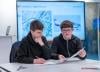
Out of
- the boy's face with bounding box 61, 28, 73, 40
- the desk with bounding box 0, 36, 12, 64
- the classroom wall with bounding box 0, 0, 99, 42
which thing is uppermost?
the classroom wall with bounding box 0, 0, 99, 42

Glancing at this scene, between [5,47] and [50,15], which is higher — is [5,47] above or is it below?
below

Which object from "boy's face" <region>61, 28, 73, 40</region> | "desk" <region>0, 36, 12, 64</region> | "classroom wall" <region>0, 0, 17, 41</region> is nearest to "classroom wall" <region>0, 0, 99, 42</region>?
"classroom wall" <region>0, 0, 17, 41</region>

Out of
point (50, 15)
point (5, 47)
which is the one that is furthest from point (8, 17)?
point (50, 15)

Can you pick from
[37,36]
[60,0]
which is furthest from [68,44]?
[60,0]

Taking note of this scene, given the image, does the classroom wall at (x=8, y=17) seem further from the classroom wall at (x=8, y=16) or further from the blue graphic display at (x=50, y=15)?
the blue graphic display at (x=50, y=15)

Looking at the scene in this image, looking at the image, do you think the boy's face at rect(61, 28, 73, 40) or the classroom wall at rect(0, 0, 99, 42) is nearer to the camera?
the boy's face at rect(61, 28, 73, 40)

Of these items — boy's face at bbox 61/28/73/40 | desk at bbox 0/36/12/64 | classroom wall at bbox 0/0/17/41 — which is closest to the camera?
boy's face at bbox 61/28/73/40

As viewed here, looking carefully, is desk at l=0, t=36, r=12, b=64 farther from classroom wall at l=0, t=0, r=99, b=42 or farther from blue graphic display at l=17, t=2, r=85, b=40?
blue graphic display at l=17, t=2, r=85, b=40

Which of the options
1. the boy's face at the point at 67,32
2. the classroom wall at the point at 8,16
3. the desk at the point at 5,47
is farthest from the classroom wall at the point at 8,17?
the boy's face at the point at 67,32

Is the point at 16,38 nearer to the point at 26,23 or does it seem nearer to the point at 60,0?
the point at 26,23

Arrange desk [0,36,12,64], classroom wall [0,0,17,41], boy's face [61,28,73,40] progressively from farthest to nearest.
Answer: classroom wall [0,0,17,41]
desk [0,36,12,64]
boy's face [61,28,73,40]

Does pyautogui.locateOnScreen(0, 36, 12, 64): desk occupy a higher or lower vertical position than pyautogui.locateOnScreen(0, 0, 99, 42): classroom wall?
lower

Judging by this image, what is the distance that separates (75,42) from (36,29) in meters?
0.77

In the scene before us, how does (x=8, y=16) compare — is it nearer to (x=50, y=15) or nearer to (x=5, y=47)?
(x=5, y=47)
